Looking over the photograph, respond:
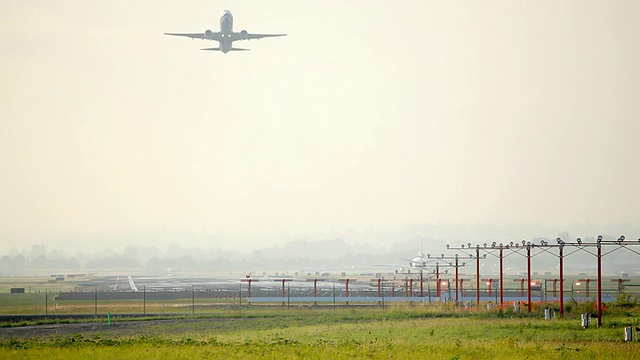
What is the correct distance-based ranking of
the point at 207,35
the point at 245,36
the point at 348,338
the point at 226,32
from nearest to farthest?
the point at 348,338
the point at 207,35
the point at 245,36
the point at 226,32

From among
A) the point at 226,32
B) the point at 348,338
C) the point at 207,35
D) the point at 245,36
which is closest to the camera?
the point at 348,338

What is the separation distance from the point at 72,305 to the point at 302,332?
44.8 meters

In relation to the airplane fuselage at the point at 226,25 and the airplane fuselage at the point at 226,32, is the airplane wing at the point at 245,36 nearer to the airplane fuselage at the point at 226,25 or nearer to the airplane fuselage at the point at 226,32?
the airplane fuselage at the point at 226,32

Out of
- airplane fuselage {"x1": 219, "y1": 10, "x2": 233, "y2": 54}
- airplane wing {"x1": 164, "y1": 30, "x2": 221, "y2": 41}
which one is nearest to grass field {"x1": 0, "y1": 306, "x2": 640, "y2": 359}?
airplane wing {"x1": 164, "y1": 30, "x2": 221, "y2": 41}

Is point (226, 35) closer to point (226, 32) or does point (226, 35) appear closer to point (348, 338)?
point (226, 32)

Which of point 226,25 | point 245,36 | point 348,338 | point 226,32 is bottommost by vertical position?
point 348,338

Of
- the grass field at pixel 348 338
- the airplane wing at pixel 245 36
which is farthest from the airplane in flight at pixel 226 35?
the grass field at pixel 348 338

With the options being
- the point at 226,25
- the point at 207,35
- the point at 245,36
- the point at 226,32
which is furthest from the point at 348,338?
the point at 226,25

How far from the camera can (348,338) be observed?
4038 cm

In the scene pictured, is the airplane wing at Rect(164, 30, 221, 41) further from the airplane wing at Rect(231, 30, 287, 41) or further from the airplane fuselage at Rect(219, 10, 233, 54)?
the airplane wing at Rect(231, 30, 287, 41)

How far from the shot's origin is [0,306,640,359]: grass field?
31.8 meters

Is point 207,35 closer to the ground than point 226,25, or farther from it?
closer to the ground

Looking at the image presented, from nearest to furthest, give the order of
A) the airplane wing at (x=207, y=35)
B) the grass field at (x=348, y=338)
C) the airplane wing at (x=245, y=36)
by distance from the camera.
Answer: the grass field at (x=348, y=338)
the airplane wing at (x=245, y=36)
the airplane wing at (x=207, y=35)

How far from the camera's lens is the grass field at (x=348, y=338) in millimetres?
31781
